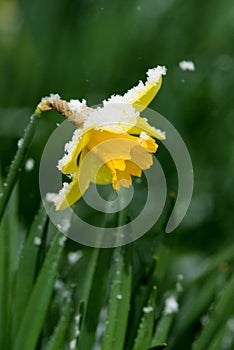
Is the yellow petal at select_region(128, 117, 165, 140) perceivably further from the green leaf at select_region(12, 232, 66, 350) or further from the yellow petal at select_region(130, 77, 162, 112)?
the green leaf at select_region(12, 232, 66, 350)

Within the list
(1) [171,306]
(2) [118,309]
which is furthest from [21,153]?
(1) [171,306]

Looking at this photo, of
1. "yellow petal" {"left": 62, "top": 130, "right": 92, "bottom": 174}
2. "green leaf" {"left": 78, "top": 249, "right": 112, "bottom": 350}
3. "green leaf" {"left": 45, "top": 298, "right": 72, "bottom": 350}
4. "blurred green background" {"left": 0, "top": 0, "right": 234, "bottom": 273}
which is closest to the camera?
"yellow petal" {"left": 62, "top": 130, "right": 92, "bottom": 174}

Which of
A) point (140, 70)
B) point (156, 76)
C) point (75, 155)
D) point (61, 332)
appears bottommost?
point (61, 332)

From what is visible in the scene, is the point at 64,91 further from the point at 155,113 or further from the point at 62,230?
the point at 62,230

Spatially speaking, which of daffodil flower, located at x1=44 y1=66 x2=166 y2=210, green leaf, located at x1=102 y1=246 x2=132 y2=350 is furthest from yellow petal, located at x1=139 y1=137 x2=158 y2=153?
green leaf, located at x1=102 y1=246 x2=132 y2=350

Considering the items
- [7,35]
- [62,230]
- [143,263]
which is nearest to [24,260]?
[62,230]

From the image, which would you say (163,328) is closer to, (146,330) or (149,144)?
(146,330)

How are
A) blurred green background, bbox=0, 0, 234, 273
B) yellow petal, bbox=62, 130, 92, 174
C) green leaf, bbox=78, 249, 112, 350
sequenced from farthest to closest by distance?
1. blurred green background, bbox=0, 0, 234, 273
2. green leaf, bbox=78, 249, 112, 350
3. yellow petal, bbox=62, 130, 92, 174
